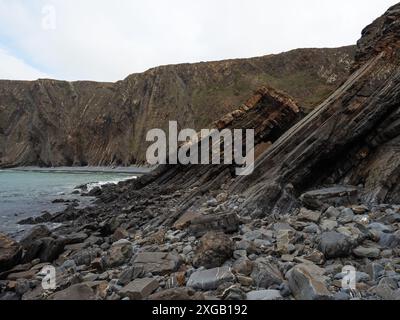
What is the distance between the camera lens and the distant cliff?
99312 millimetres

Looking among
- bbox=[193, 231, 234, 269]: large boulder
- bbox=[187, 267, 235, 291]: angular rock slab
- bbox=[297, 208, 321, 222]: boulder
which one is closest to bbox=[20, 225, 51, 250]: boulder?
bbox=[193, 231, 234, 269]: large boulder

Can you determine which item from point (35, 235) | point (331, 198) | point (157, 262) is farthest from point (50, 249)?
point (331, 198)

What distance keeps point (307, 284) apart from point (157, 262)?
135 inches

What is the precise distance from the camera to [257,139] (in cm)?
2223

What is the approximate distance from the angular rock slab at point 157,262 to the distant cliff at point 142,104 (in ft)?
275

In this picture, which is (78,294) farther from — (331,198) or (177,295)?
(331,198)

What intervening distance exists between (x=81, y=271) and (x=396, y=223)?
7.76 metres

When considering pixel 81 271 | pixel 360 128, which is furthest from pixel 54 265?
pixel 360 128

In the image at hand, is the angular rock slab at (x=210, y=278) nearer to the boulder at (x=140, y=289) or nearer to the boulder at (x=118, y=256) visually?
the boulder at (x=140, y=289)

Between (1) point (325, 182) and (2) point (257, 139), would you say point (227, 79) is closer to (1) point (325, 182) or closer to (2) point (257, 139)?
(2) point (257, 139)

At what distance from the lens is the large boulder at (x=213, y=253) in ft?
24.1

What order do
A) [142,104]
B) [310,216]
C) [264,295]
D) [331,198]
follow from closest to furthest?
[264,295] → [310,216] → [331,198] → [142,104]

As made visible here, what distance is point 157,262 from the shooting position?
7.81m

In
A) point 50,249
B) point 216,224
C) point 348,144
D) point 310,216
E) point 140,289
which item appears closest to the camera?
point 140,289
